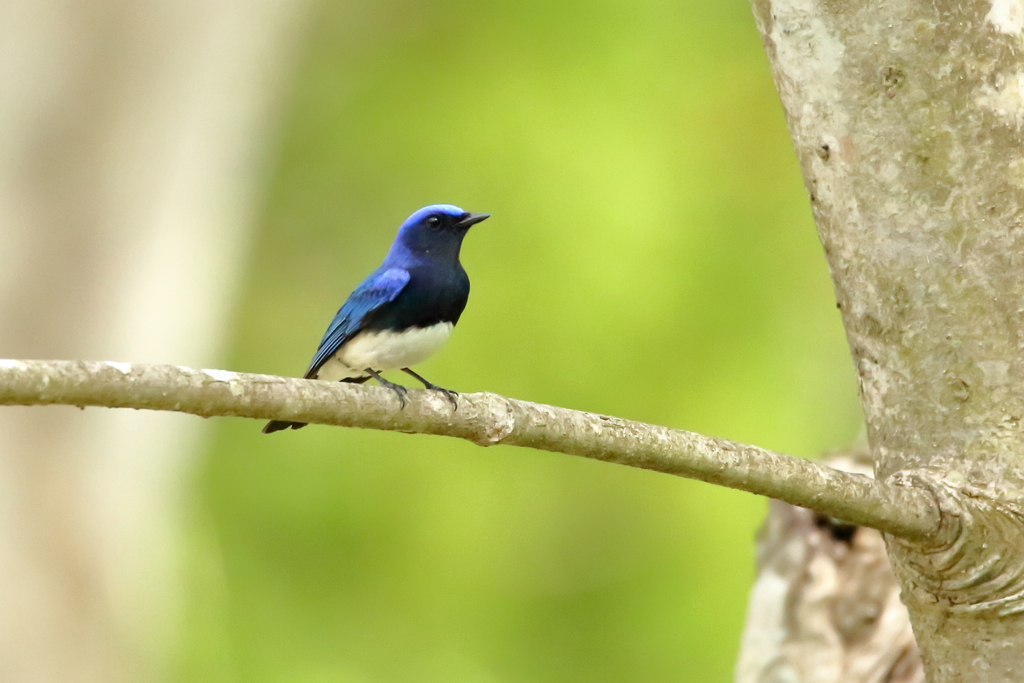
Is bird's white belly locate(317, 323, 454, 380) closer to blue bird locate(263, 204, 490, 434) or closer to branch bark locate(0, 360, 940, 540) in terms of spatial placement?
blue bird locate(263, 204, 490, 434)

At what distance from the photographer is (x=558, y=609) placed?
8.45 m

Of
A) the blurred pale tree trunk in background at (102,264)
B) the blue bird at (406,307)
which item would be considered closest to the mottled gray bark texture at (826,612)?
the blue bird at (406,307)

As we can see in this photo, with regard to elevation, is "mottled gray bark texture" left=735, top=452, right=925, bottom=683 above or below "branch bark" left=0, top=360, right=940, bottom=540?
below

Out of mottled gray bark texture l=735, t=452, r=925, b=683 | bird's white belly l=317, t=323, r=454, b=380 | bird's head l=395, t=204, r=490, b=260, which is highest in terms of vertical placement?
bird's head l=395, t=204, r=490, b=260

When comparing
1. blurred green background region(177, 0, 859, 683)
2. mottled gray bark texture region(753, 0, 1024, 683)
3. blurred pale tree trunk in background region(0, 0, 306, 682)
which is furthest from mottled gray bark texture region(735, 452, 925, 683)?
blurred green background region(177, 0, 859, 683)

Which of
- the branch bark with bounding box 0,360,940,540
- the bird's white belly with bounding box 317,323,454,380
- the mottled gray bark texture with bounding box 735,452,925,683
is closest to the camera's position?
the branch bark with bounding box 0,360,940,540

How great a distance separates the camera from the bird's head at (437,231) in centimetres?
316

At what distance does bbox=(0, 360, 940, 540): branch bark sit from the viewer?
154 cm

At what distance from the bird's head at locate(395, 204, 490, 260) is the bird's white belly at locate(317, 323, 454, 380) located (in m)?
0.25

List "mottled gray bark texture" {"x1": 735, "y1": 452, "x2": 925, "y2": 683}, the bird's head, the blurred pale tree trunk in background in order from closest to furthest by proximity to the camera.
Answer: the bird's head → "mottled gray bark texture" {"x1": 735, "y1": 452, "x2": 925, "y2": 683} → the blurred pale tree trunk in background

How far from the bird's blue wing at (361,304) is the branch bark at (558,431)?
1004 mm

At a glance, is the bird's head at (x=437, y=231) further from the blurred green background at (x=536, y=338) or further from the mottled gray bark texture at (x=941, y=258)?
the blurred green background at (x=536, y=338)

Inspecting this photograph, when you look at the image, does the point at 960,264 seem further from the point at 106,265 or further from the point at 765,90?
the point at 765,90

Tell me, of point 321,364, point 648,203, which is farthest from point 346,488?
point 321,364
